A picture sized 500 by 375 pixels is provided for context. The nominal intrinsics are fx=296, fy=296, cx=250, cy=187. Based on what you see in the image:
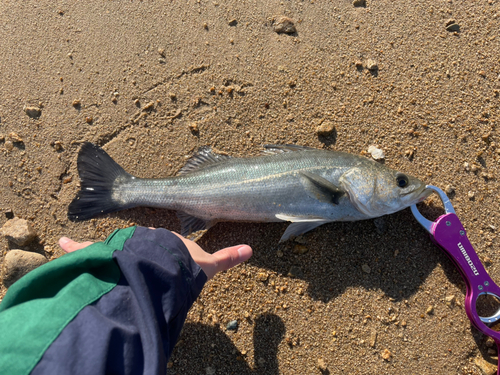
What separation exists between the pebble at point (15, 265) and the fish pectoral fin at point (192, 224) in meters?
1.58

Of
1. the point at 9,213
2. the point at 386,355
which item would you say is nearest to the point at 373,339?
the point at 386,355

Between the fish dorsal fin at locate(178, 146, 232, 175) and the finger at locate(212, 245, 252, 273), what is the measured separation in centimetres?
98

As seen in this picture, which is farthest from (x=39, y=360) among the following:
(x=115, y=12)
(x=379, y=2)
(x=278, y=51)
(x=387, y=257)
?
(x=379, y=2)

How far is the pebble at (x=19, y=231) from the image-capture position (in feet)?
10.4

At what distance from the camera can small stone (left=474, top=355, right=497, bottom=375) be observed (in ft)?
9.22

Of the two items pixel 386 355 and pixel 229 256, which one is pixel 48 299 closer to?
pixel 229 256

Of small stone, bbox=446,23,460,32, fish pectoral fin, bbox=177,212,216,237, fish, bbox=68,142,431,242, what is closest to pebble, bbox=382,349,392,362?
fish, bbox=68,142,431,242

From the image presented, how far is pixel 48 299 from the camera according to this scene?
1723 mm

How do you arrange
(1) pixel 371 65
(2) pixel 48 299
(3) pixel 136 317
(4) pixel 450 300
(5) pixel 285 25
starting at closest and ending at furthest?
(2) pixel 48 299 → (3) pixel 136 317 → (4) pixel 450 300 → (1) pixel 371 65 → (5) pixel 285 25

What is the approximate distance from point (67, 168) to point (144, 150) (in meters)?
0.91

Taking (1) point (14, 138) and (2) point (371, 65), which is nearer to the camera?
(2) point (371, 65)

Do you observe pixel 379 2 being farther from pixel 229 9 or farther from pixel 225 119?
pixel 225 119

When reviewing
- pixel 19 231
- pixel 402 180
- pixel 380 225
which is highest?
pixel 402 180

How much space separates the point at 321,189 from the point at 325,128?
0.74 m
